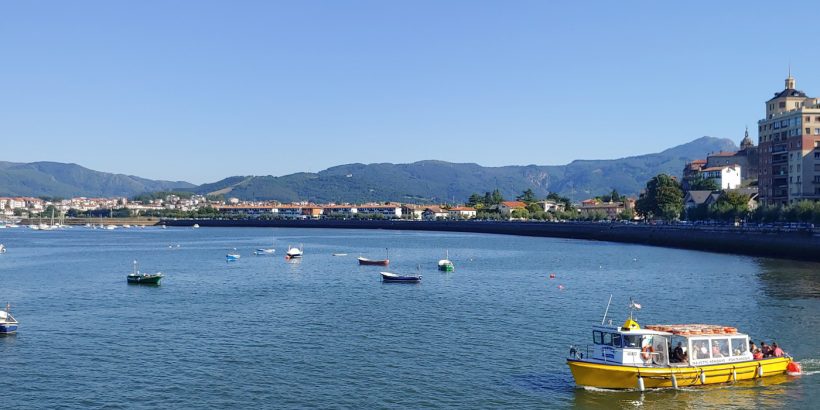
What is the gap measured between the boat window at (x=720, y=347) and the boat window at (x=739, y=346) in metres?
0.47

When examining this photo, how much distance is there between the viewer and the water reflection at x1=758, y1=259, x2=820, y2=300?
2598 inches

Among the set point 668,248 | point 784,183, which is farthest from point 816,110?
point 668,248

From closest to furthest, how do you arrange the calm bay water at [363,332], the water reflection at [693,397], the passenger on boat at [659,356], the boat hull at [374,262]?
the water reflection at [693,397] → the calm bay water at [363,332] → the passenger on boat at [659,356] → the boat hull at [374,262]

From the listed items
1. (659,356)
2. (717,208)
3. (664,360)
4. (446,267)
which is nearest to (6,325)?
(659,356)

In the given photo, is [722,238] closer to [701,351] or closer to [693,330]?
[693,330]

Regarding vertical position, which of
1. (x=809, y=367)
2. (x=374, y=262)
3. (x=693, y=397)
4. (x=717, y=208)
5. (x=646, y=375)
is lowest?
(x=693, y=397)

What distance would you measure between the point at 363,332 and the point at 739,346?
2157 cm

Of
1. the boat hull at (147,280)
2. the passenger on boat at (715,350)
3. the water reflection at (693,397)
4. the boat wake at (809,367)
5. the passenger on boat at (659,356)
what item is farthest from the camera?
the boat hull at (147,280)

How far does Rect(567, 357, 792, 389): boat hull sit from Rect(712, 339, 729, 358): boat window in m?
0.63

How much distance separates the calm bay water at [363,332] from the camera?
3447 centimetres

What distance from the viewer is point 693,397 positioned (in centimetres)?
3447

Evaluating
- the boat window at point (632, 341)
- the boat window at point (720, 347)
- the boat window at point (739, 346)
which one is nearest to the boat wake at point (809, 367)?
the boat window at point (739, 346)

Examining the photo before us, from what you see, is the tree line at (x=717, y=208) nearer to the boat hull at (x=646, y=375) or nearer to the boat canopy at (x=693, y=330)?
the boat canopy at (x=693, y=330)

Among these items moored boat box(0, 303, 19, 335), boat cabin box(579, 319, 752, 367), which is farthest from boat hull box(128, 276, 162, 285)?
boat cabin box(579, 319, 752, 367)
